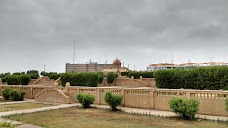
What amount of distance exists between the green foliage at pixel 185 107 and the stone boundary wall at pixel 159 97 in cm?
194

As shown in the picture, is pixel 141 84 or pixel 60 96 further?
pixel 141 84

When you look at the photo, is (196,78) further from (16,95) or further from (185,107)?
(16,95)

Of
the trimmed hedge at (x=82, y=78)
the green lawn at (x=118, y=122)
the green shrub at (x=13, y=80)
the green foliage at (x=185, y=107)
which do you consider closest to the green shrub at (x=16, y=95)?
the trimmed hedge at (x=82, y=78)

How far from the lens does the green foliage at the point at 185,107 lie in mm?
13305

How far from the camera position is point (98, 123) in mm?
12508

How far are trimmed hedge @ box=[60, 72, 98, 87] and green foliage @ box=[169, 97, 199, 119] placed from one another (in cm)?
1963

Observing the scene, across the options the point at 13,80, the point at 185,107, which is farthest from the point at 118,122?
the point at 13,80

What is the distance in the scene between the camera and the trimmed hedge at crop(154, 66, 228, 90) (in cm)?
2418

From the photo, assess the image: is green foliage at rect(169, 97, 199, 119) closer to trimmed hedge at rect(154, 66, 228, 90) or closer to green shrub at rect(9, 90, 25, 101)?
trimmed hedge at rect(154, 66, 228, 90)

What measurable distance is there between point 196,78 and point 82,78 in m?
14.0

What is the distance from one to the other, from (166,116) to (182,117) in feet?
3.22

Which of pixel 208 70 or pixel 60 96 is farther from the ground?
pixel 208 70

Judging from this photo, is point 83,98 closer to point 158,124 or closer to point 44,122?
point 44,122

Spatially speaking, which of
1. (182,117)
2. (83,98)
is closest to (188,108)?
(182,117)
